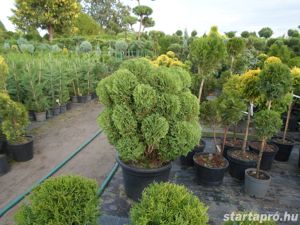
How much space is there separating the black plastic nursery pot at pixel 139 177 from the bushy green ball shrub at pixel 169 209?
0.79 m

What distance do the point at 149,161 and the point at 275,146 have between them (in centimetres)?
204

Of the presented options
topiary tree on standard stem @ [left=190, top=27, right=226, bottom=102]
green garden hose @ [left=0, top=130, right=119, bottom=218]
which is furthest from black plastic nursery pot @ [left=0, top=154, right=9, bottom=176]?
topiary tree on standard stem @ [left=190, top=27, right=226, bottom=102]

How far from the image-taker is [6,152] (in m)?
3.76

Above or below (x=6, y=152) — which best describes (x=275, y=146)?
above

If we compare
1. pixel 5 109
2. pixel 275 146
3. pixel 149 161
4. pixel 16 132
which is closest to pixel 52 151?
pixel 16 132

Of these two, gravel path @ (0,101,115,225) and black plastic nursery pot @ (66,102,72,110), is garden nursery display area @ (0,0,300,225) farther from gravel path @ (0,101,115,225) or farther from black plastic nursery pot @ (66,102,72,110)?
black plastic nursery pot @ (66,102,72,110)

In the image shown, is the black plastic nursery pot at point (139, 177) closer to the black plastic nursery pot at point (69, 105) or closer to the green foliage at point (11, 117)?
the green foliage at point (11, 117)

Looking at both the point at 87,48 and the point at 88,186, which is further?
the point at 87,48

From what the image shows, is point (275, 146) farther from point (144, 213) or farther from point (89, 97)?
point (89, 97)

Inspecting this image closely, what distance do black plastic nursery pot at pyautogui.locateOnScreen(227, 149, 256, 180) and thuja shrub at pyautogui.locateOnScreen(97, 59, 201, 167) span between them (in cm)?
93

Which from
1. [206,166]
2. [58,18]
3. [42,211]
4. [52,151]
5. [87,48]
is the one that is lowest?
[52,151]

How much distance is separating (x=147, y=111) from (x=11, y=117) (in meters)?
2.28

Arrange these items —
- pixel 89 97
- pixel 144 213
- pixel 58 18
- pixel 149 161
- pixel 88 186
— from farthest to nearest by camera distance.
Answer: pixel 58 18, pixel 89 97, pixel 149 161, pixel 88 186, pixel 144 213

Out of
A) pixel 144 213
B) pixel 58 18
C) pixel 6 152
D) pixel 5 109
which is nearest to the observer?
pixel 144 213
